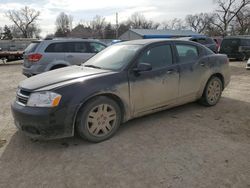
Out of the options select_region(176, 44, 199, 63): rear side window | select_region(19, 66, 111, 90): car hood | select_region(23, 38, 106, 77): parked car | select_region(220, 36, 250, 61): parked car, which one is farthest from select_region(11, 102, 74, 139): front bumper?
select_region(220, 36, 250, 61): parked car

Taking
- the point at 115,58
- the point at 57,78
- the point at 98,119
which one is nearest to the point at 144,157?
the point at 98,119

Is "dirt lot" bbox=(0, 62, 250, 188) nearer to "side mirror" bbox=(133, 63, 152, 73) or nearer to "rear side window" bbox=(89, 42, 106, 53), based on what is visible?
"side mirror" bbox=(133, 63, 152, 73)

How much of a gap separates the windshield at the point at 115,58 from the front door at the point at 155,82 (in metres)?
0.21

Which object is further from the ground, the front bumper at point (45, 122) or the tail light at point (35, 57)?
the tail light at point (35, 57)

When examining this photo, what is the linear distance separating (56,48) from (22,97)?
5.17m

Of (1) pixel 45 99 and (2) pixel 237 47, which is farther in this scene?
(2) pixel 237 47

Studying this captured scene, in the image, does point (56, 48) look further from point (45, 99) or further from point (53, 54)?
point (45, 99)

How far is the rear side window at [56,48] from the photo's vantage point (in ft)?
27.5

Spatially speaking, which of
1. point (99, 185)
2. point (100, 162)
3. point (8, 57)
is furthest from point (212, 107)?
point (8, 57)

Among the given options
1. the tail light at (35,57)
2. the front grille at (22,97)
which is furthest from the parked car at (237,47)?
the front grille at (22,97)

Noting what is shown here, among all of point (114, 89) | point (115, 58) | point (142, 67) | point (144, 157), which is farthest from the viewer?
point (115, 58)

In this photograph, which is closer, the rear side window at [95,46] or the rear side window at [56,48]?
the rear side window at [56,48]

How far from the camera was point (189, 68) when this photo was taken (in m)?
4.86

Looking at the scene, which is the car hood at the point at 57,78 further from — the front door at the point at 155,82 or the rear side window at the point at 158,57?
the rear side window at the point at 158,57
